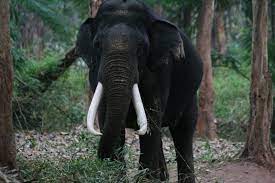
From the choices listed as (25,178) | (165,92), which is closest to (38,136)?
(165,92)

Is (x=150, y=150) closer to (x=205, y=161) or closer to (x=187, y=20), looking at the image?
(x=205, y=161)

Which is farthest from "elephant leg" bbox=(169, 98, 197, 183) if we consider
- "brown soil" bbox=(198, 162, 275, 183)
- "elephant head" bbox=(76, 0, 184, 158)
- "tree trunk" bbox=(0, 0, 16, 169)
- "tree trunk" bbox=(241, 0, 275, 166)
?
"tree trunk" bbox=(0, 0, 16, 169)

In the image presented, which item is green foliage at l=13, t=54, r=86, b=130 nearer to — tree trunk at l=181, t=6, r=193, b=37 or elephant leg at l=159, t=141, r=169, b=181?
tree trunk at l=181, t=6, r=193, b=37

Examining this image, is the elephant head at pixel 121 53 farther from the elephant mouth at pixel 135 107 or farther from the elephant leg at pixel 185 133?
the elephant leg at pixel 185 133

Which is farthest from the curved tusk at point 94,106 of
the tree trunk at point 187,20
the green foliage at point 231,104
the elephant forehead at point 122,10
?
the tree trunk at point 187,20

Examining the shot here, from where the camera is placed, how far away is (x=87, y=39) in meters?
8.37

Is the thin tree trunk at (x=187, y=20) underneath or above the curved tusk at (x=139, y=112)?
above

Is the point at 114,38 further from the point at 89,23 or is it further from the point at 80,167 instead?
the point at 80,167

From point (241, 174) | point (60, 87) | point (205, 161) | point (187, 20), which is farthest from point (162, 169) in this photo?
point (187, 20)

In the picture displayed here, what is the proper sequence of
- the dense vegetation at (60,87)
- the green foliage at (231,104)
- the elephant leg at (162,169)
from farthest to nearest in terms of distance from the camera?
the green foliage at (231,104) → the dense vegetation at (60,87) → the elephant leg at (162,169)

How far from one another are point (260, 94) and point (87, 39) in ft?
12.2

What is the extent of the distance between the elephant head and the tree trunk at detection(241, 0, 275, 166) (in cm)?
256

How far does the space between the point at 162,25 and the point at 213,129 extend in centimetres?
776

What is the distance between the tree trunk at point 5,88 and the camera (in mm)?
6902
